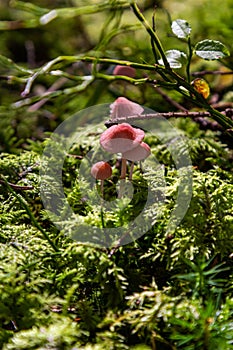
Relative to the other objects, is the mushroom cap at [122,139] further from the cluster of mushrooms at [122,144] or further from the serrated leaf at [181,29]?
the serrated leaf at [181,29]

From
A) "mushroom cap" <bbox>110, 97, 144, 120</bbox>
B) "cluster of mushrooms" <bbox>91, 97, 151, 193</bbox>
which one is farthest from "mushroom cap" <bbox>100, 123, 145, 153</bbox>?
"mushroom cap" <bbox>110, 97, 144, 120</bbox>

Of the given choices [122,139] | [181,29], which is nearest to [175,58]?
[181,29]

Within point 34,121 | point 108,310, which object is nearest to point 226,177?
point 108,310

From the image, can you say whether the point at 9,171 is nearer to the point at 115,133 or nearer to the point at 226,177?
the point at 115,133

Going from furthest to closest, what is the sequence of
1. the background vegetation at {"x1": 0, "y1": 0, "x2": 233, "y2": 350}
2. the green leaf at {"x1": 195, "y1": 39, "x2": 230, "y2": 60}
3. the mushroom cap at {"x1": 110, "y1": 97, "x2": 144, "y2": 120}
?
the mushroom cap at {"x1": 110, "y1": 97, "x2": 144, "y2": 120}
the green leaf at {"x1": 195, "y1": 39, "x2": 230, "y2": 60}
the background vegetation at {"x1": 0, "y1": 0, "x2": 233, "y2": 350}

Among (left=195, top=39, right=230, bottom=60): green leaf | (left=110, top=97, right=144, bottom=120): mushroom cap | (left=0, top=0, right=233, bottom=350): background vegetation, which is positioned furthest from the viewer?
(left=110, top=97, right=144, bottom=120): mushroom cap

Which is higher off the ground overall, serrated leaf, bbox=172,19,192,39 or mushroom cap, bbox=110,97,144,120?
serrated leaf, bbox=172,19,192,39

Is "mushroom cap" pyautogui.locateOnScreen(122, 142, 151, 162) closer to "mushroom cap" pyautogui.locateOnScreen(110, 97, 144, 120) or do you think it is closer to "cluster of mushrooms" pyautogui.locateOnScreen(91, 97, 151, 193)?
"cluster of mushrooms" pyautogui.locateOnScreen(91, 97, 151, 193)

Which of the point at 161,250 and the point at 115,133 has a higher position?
the point at 115,133

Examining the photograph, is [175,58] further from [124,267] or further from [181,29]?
[124,267]
